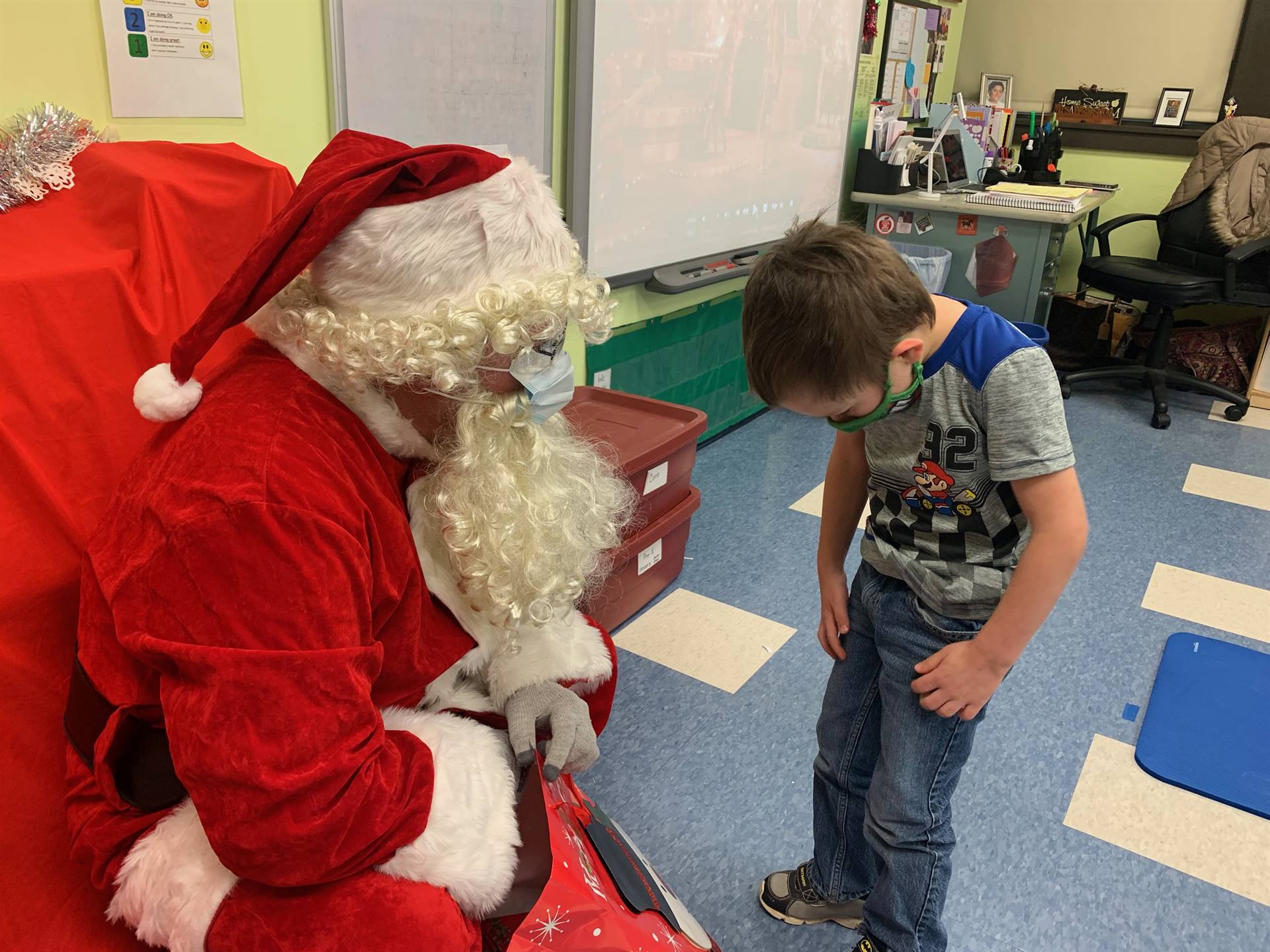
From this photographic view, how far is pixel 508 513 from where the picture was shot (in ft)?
3.19

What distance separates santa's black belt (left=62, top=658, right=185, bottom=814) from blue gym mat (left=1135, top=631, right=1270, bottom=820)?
64.4 inches

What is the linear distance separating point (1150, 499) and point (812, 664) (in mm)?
1528

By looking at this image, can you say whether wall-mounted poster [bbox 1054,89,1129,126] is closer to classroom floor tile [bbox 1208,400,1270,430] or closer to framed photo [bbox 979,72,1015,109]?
framed photo [bbox 979,72,1015,109]

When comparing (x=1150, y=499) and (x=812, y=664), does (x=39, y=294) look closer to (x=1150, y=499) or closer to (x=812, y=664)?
(x=812, y=664)

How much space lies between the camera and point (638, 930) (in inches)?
35.6

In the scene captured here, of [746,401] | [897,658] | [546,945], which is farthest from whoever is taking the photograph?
[746,401]

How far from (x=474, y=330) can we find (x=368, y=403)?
15 cm

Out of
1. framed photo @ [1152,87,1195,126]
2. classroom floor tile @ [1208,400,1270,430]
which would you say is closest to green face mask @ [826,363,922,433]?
classroom floor tile @ [1208,400,1270,430]

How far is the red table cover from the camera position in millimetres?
888

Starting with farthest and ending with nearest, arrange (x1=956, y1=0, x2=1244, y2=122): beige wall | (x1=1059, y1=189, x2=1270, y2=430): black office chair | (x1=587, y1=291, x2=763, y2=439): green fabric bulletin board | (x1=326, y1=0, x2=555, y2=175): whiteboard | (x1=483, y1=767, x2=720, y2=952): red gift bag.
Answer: (x1=956, y1=0, x2=1244, y2=122): beige wall < (x1=1059, y1=189, x2=1270, y2=430): black office chair < (x1=587, y1=291, x2=763, y2=439): green fabric bulletin board < (x1=326, y1=0, x2=555, y2=175): whiteboard < (x1=483, y1=767, x2=720, y2=952): red gift bag

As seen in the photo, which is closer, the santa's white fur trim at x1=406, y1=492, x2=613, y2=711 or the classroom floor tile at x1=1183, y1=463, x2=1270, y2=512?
the santa's white fur trim at x1=406, y1=492, x2=613, y2=711

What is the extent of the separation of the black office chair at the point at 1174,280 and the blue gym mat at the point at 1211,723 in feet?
5.55

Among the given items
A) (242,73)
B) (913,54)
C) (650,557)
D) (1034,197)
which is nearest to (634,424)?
(650,557)

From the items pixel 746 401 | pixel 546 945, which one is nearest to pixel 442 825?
pixel 546 945
